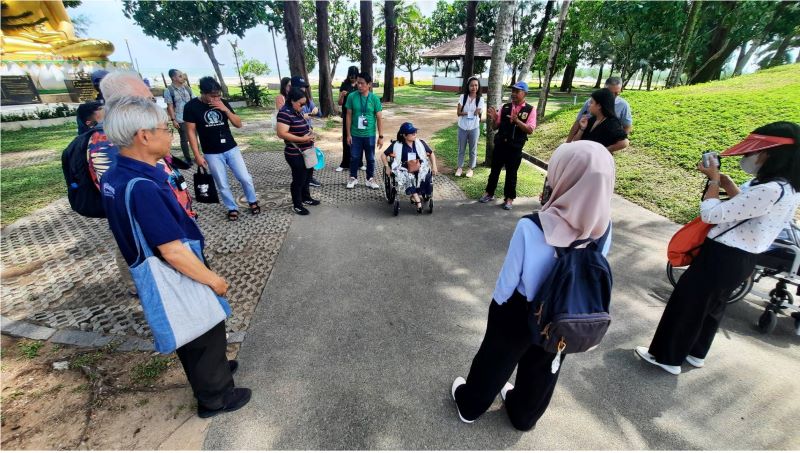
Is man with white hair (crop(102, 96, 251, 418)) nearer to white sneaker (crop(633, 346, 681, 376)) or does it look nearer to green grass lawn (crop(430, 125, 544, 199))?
white sneaker (crop(633, 346, 681, 376))

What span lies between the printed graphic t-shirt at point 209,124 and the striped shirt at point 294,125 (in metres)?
0.73

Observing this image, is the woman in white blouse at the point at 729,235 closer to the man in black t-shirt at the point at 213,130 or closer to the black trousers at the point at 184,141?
the man in black t-shirt at the point at 213,130

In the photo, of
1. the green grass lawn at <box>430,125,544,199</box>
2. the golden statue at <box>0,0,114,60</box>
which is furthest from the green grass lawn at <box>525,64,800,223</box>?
the golden statue at <box>0,0,114,60</box>

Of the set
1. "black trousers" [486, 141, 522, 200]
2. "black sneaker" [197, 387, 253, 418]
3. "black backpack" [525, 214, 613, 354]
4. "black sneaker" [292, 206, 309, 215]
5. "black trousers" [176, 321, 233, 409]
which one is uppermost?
"black backpack" [525, 214, 613, 354]

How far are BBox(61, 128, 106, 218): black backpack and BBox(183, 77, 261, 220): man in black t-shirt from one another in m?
1.67

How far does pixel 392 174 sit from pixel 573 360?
3703 millimetres

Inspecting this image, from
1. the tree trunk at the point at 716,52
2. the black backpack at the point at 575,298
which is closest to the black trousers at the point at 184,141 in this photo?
the black backpack at the point at 575,298

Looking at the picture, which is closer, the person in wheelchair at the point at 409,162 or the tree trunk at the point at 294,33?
the person in wheelchair at the point at 409,162

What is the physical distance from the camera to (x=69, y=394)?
2.46 meters

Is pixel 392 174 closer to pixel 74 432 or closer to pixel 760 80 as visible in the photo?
pixel 74 432

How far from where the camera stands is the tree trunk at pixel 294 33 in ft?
41.6

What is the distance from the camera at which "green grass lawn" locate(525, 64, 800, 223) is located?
248 inches

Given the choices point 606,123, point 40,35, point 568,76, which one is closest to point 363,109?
point 606,123

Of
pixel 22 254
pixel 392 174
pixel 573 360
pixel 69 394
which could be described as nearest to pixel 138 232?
pixel 69 394
